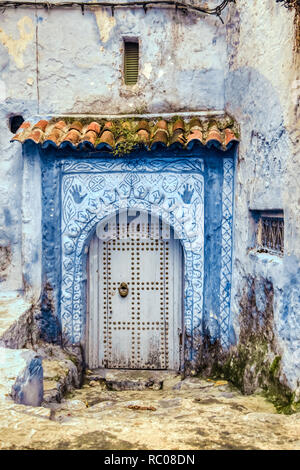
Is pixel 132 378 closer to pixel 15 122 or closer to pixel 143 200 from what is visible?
pixel 143 200

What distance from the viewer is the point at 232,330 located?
5215 millimetres

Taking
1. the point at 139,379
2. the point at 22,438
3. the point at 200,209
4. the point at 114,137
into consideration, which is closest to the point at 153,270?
the point at 200,209

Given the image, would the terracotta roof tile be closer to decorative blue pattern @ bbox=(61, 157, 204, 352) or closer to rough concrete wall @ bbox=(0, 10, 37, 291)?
decorative blue pattern @ bbox=(61, 157, 204, 352)

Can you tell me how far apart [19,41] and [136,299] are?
3.65m

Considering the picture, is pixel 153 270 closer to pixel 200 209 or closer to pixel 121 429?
pixel 200 209

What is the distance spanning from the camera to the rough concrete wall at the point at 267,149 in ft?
12.0

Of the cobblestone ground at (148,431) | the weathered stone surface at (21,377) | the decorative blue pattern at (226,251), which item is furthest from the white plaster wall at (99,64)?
the cobblestone ground at (148,431)

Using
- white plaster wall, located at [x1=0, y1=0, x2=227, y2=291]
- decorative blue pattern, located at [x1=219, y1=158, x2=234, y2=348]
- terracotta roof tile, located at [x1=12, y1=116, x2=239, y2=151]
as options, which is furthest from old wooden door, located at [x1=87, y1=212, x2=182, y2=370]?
A: white plaster wall, located at [x1=0, y1=0, x2=227, y2=291]

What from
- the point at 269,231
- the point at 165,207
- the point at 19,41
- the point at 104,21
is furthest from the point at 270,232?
the point at 19,41

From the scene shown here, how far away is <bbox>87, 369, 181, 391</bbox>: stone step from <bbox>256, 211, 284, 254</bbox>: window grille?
2.17 m

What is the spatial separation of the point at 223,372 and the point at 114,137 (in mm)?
3067

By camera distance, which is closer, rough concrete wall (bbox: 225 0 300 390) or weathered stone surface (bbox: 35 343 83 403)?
rough concrete wall (bbox: 225 0 300 390)

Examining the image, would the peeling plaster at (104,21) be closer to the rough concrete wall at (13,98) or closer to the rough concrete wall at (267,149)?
the rough concrete wall at (13,98)

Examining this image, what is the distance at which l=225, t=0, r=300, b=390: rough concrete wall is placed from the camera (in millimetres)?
3662
